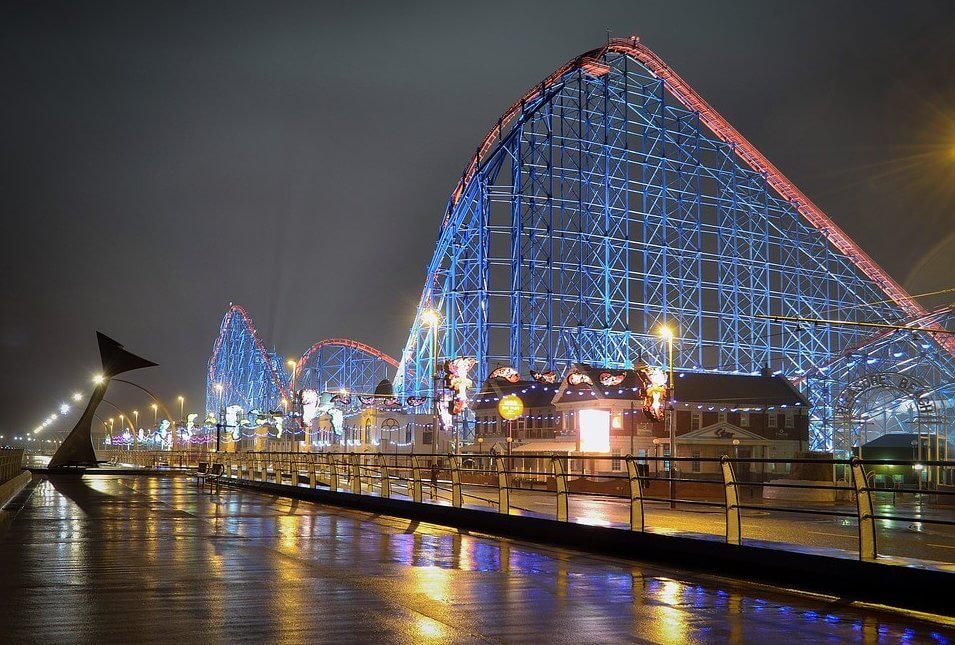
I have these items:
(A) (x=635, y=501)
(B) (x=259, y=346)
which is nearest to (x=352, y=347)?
(B) (x=259, y=346)

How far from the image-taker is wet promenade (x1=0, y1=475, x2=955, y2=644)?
783 centimetres

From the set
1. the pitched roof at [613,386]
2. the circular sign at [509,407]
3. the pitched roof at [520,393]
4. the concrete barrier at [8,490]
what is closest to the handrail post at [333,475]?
the concrete barrier at [8,490]

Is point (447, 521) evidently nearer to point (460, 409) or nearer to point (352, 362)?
point (460, 409)

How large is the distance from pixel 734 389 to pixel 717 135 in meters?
13.6

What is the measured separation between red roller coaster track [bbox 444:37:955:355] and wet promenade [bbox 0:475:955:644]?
4051 cm

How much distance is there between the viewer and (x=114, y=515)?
2139cm

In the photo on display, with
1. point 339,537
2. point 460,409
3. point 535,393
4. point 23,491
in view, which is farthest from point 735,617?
point 535,393

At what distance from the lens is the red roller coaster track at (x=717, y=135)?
5353 cm

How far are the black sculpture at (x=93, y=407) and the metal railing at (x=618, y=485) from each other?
7.79 metres

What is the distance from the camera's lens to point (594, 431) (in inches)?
1666

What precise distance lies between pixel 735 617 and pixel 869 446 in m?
48.5

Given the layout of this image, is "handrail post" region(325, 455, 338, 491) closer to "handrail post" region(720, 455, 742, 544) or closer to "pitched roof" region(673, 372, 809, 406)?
"handrail post" region(720, 455, 742, 544)

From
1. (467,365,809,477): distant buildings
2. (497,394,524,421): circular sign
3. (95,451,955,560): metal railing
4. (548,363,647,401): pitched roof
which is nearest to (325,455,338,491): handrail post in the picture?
(95,451,955,560): metal railing

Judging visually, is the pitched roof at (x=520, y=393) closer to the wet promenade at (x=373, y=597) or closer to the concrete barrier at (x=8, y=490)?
the concrete barrier at (x=8, y=490)
